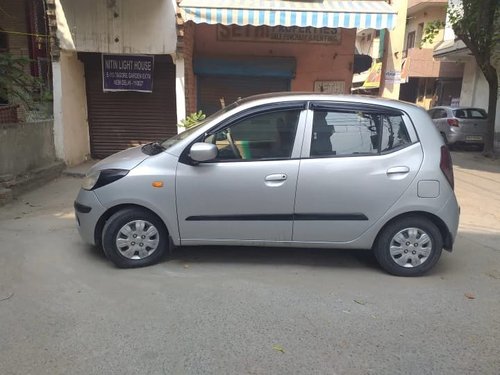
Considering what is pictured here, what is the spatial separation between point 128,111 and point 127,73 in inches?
34.2

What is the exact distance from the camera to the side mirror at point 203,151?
4.23 m

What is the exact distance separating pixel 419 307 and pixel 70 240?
3.83 m

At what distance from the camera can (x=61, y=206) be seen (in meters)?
7.00

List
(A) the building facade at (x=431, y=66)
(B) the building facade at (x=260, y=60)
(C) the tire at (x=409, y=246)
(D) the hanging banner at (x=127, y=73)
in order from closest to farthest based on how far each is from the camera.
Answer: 1. (C) the tire at (x=409, y=246)
2. (D) the hanging banner at (x=127, y=73)
3. (B) the building facade at (x=260, y=60)
4. (A) the building facade at (x=431, y=66)

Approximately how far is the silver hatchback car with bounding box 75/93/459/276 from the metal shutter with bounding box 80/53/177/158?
627 cm

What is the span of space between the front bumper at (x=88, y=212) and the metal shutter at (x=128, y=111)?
6300 millimetres

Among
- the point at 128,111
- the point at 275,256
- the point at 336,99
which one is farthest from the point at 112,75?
the point at 336,99

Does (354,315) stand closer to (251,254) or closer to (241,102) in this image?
(251,254)

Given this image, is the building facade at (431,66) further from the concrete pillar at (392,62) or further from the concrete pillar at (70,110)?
the concrete pillar at (70,110)

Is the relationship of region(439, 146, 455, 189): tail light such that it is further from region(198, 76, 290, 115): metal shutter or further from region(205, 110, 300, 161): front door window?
region(198, 76, 290, 115): metal shutter

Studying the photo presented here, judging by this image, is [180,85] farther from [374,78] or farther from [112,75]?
[374,78]

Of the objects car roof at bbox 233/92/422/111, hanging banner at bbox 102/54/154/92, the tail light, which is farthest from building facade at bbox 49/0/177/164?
the tail light

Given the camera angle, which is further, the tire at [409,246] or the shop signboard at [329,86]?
the shop signboard at [329,86]

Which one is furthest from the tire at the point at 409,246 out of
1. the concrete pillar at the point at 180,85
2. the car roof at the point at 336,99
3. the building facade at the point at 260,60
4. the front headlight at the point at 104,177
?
the building facade at the point at 260,60
